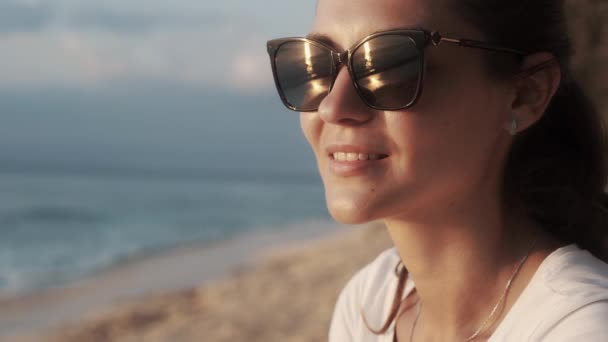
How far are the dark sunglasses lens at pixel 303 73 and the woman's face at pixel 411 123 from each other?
0.19 ft

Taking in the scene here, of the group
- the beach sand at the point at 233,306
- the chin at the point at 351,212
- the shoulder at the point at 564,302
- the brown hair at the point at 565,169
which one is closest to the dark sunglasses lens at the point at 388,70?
the chin at the point at 351,212

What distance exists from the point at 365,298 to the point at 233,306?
22.7ft

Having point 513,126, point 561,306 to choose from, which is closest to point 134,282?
point 513,126

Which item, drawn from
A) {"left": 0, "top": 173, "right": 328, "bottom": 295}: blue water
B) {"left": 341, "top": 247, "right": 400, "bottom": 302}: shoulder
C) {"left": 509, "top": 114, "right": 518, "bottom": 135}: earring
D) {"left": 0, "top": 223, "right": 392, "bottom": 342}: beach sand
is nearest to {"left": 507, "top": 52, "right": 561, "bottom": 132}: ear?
{"left": 509, "top": 114, "right": 518, "bottom": 135}: earring

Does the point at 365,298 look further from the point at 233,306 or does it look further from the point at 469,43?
the point at 233,306

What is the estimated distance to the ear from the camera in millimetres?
1770

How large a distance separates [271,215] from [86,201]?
925 centimetres

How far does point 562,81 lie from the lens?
1.89 m

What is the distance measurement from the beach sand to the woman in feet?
16.0

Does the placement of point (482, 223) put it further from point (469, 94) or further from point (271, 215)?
point (271, 215)

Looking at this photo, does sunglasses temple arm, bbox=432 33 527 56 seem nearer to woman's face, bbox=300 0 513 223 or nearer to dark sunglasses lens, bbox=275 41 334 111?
woman's face, bbox=300 0 513 223

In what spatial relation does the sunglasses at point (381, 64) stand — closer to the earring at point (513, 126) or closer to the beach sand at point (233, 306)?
the earring at point (513, 126)

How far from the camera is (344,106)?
173 cm

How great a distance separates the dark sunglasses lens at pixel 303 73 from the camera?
1.82m
